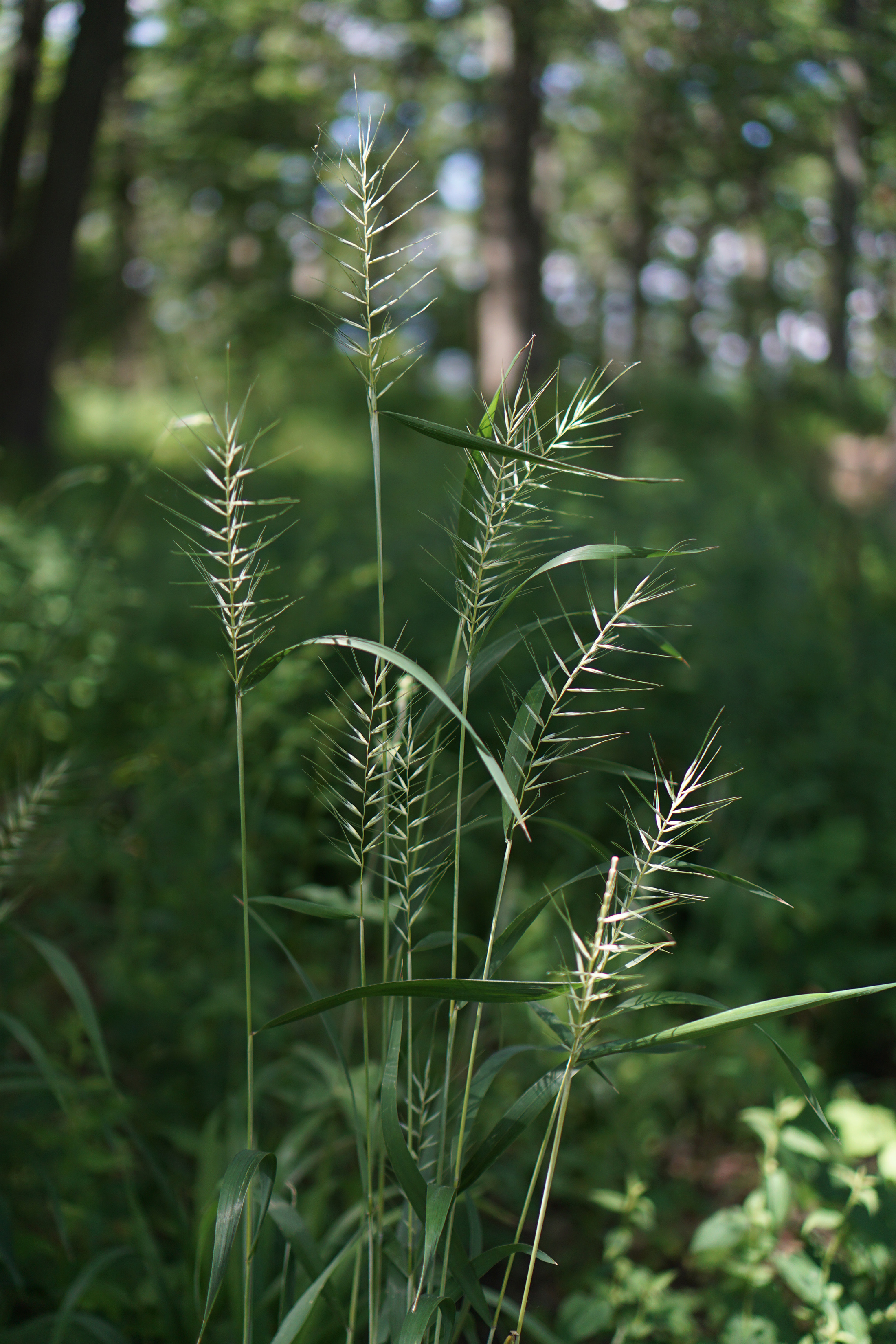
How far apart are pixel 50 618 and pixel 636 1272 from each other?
2.20 metres

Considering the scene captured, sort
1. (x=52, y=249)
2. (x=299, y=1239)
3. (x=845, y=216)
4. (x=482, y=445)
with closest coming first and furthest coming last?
(x=482, y=445), (x=299, y=1239), (x=52, y=249), (x=845, y=216)

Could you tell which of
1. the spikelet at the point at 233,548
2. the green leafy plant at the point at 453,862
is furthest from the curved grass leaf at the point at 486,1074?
the spikelet at the point at 233,548

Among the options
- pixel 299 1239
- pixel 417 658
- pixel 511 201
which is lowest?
pixel 511 201

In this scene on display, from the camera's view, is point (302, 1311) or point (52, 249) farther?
point (52, 249)

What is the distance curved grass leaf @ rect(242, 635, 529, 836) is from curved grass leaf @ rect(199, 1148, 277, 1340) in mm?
411

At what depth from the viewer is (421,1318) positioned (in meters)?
0.89

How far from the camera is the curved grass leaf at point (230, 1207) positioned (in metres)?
0.84

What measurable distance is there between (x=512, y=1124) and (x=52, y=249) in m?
7.65

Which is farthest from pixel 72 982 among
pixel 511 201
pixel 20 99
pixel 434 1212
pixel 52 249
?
pixel 511 201

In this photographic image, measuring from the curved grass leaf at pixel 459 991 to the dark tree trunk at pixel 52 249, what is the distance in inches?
276

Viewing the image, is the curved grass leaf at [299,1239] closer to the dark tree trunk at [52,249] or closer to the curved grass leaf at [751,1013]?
the curved grass leaf at [751,1013]

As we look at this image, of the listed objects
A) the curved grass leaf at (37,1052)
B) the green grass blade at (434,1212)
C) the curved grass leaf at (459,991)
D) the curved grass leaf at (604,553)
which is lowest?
the curved grass leaf at (37,1052)

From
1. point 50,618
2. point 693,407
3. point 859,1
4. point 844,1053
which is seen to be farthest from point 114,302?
point 844,1053

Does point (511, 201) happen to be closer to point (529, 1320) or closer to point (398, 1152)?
point (529, 1320)
